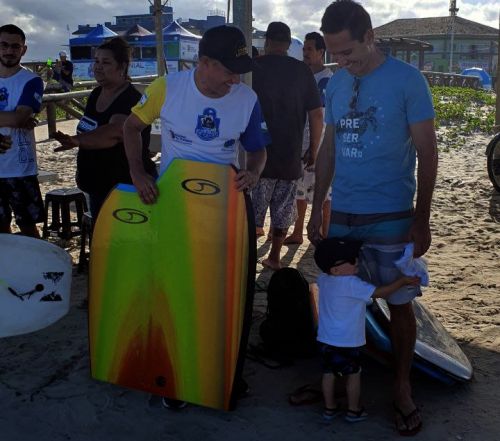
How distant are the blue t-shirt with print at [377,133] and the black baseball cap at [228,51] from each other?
1.42ft

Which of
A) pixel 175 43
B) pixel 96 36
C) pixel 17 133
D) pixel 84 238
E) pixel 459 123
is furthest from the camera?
pixel 96 36

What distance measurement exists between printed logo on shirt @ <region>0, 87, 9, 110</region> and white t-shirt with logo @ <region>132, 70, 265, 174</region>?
1.54 meters

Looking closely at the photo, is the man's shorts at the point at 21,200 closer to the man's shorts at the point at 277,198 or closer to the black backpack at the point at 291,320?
the man's shorts at the point at 277,198

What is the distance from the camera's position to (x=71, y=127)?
548 inches

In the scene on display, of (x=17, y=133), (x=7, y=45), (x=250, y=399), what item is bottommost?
(x=250, y=399)

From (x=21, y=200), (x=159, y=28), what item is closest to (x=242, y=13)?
(x=21, y=200)

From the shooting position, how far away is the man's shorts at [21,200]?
4207 millimetres

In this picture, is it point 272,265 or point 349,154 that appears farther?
point 272,265

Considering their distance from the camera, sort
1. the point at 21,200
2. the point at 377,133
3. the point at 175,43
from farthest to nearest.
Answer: the point at 175,43, the point at 21,200, the point at 377,133

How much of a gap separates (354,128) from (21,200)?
8.71 ft

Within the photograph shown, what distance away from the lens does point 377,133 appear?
2.58 meters

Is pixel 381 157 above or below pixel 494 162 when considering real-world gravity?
above

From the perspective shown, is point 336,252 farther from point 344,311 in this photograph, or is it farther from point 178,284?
point 178,284

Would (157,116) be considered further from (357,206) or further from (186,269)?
(357,206)
